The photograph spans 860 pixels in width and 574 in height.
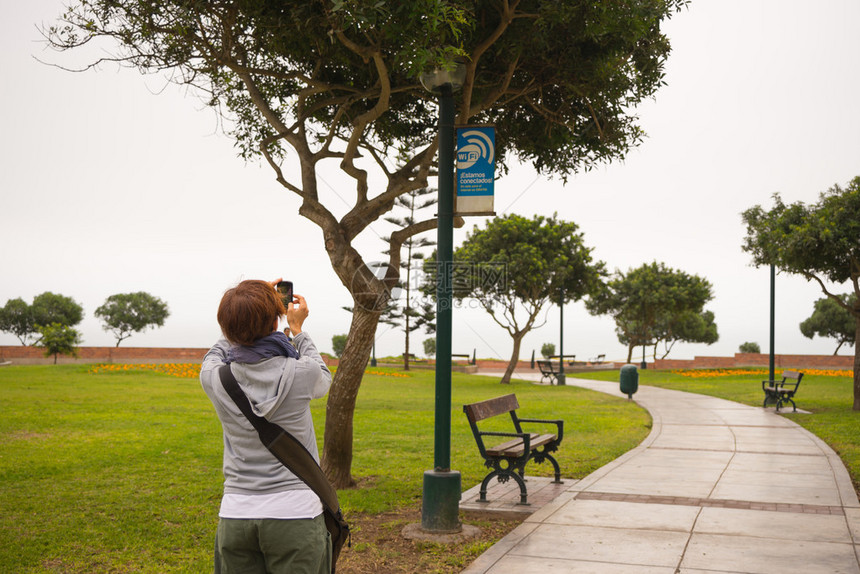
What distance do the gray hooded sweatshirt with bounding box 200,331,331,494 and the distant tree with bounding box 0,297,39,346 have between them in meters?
67.2

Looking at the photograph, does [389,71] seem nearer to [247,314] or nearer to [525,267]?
[247,314]

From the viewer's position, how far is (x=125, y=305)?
213 ft

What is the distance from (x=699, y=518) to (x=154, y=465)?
6.37 metres

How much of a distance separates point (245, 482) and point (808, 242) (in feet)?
52.2

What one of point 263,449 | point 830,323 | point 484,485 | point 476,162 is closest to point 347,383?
point 484,485

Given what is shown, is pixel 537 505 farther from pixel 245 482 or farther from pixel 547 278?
pixel 547 278

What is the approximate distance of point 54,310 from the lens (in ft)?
205

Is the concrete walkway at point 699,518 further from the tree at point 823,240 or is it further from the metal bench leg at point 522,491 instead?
the tree at point 823,240

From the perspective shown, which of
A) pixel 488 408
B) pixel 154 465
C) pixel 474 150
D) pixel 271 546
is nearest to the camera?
pixel 271 546

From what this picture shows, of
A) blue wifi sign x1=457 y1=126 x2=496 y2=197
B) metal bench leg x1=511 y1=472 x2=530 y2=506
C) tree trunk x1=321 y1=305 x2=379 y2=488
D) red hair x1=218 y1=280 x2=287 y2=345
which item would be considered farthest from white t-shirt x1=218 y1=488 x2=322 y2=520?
tree trunk x1=321 y1=305 x2=379 y2=488

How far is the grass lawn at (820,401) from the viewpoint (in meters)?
11.5

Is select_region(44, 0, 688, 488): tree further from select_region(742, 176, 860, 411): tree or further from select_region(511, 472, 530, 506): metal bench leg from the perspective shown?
select_region(742, 176, 860, 411): tree

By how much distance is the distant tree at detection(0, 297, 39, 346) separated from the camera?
6222 centimetres

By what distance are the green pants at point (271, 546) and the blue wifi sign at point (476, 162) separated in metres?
4.16
